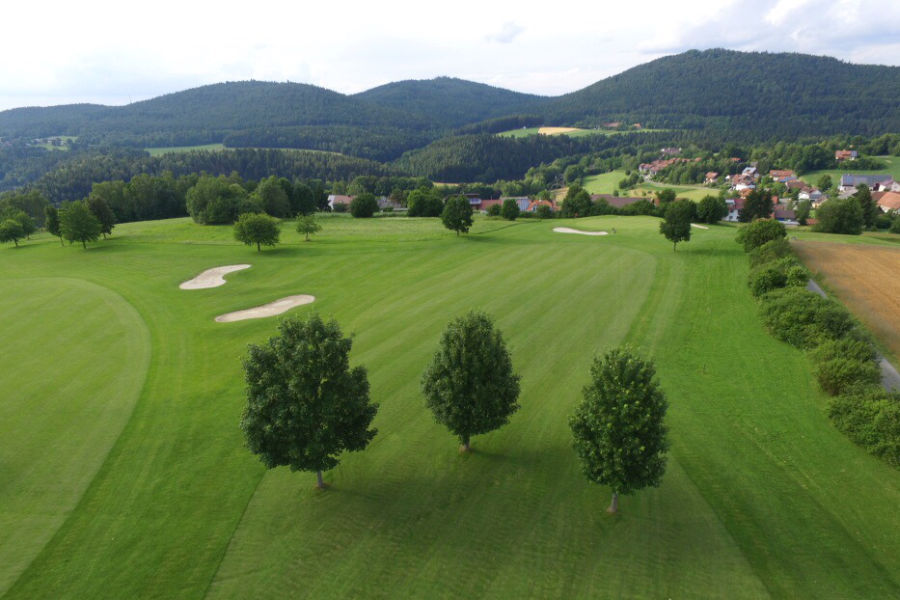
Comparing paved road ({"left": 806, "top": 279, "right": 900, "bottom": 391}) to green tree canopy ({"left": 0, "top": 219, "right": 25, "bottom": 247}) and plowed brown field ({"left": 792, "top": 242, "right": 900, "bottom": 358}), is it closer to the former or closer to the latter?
plowed brown field ({"left": 792, "top": 242, "right": 900, "bottom": 358})

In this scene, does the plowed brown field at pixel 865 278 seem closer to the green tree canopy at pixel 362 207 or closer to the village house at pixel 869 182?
the green tree canopy at pixel 362 207

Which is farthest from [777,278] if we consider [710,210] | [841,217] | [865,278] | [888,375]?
[841,217]

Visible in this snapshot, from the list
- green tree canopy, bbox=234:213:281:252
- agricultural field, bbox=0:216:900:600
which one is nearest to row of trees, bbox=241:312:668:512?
agricultural field, bbox=0:216:900:600

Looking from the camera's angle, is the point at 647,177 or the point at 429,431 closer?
the point at 429,431

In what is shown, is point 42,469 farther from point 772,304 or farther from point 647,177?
point 647,177

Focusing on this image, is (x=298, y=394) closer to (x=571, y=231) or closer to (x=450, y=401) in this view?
(x=450, y=401)

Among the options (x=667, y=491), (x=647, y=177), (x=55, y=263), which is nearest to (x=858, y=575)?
(x=667, y=491)

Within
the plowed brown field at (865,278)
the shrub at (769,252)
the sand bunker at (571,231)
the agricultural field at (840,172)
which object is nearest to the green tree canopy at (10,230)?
the sand bunker at (571,231)
